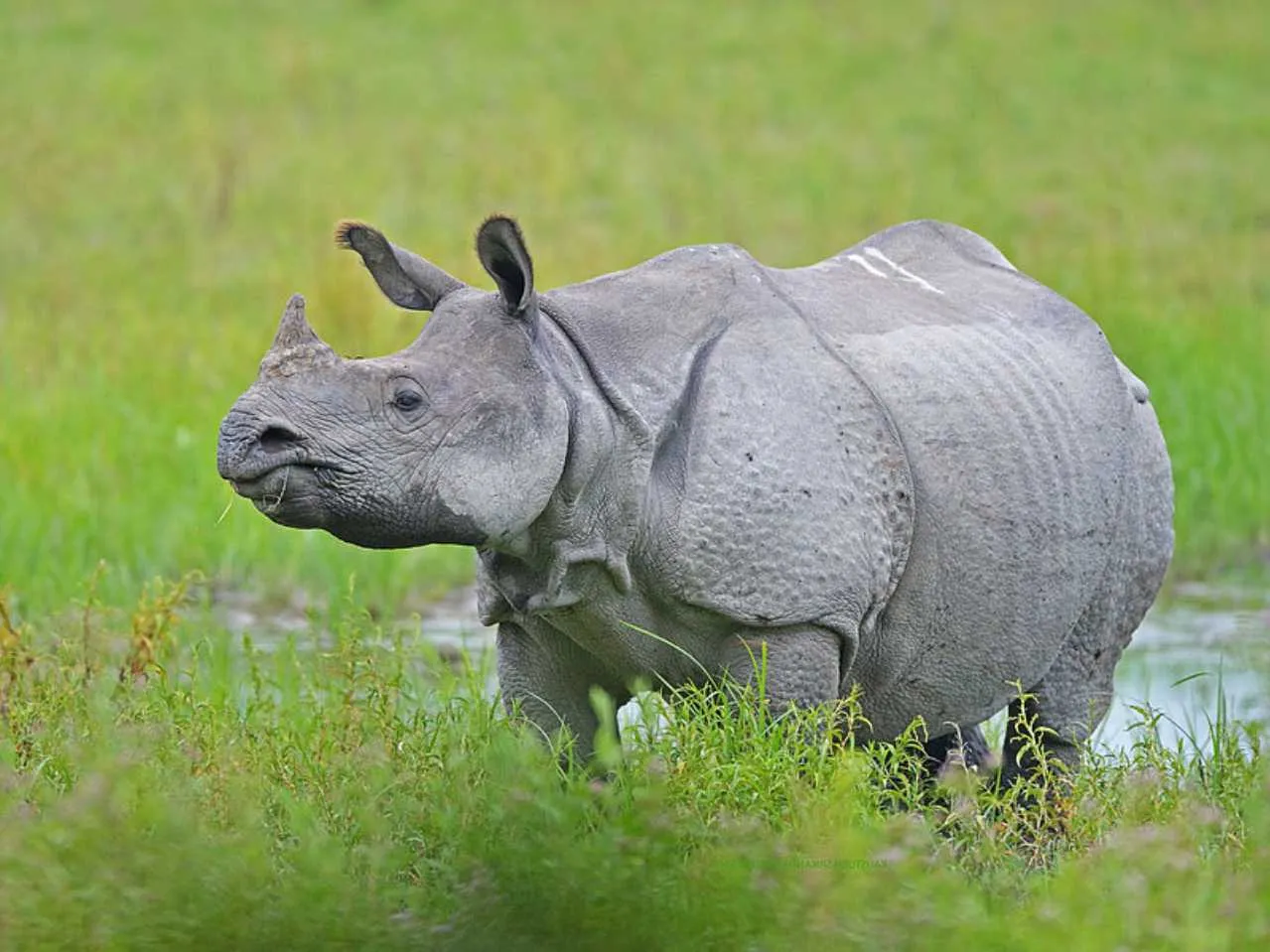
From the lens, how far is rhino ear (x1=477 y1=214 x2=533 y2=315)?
5223 millimetres

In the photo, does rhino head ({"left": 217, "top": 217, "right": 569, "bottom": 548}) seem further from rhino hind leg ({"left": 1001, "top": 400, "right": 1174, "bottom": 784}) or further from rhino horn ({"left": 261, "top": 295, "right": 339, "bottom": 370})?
rhino hind leg ({"left": 1001, "top": 400, "right": 1174, "bottom": 784})

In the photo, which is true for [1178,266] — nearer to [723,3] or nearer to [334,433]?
[723,3]

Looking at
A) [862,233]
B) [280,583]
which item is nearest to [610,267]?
[862,233]

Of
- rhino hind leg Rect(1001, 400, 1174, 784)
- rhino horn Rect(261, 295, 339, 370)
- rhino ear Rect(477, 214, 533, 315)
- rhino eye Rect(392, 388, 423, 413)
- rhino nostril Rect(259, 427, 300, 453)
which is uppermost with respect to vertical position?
rhino ear Rect(477, 214, 533, 315)

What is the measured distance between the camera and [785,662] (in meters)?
5.61

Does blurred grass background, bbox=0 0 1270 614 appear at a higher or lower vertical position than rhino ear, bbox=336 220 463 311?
lower

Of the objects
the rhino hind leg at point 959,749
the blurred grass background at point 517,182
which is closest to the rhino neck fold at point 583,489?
the rhino hind leg at point 959,749

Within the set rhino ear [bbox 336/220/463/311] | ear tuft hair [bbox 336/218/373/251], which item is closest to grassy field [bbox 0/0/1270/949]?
rhino ear [bbox 336/220/463/311]

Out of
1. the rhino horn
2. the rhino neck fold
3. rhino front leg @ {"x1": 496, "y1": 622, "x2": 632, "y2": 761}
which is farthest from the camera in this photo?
rhino front leg @ {"x1": 496, "y1": 622, "x2": 632, "y2": 761}

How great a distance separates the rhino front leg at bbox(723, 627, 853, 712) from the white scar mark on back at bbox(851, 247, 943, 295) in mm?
1141

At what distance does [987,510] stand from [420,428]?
1510mm

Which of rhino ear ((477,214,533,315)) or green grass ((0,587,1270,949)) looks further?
rhino ear ((477,214,533,315))

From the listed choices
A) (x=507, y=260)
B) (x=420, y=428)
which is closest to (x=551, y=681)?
(x=420, y=428)

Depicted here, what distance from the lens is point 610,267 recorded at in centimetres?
1418
